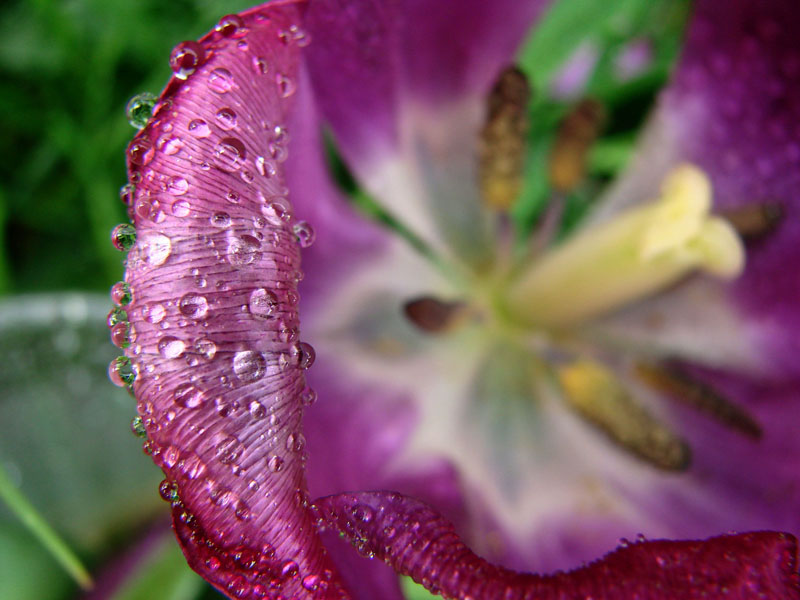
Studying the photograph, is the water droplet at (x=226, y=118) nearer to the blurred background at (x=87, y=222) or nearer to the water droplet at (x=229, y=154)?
the water droplet at (x=229, y=154)

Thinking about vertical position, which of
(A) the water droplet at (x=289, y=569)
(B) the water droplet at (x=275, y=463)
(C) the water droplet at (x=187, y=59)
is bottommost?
(A) the water droplet at (x=289, y=569)

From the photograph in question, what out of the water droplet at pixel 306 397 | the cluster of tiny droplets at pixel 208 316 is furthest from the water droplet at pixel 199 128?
the water droplet at pixel 306 397

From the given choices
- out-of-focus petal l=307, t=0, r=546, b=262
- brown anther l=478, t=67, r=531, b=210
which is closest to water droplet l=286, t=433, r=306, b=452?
out-of-focus petal l=307, t=0, r=546, b=262

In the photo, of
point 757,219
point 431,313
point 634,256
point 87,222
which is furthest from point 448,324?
point 87,222

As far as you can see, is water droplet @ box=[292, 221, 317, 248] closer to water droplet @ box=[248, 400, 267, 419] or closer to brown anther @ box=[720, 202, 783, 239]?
water droplet @ box=[248, 400, 267, 419]

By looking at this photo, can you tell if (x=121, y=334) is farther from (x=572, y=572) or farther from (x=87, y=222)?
(x=87, y=222)

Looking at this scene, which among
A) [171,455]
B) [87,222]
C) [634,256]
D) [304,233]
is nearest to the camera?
[171,455]

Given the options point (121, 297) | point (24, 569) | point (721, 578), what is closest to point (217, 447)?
point (121, 297)
